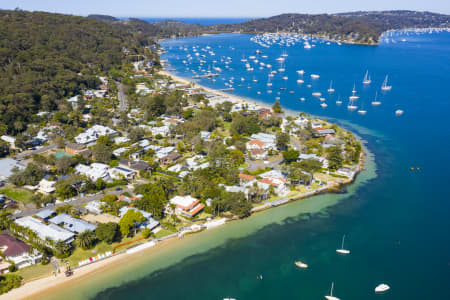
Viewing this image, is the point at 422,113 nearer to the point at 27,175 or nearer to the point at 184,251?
the point at 184,251

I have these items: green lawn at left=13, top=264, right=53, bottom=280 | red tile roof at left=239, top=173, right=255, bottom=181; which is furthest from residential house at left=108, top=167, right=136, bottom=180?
green lawn at left=13, top=264, right=53, bottom=280

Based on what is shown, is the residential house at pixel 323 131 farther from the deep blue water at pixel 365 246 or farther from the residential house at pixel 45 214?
the residential house at pixel 45 214

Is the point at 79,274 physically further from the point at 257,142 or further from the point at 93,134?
the point at 257,142

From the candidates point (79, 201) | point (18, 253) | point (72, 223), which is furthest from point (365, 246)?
point (18, 253)

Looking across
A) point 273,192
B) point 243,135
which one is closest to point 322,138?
point 243,135

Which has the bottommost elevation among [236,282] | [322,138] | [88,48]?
[236,282]

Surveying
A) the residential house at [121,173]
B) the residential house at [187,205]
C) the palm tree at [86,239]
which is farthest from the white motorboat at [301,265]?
the residential house at [121,173]
